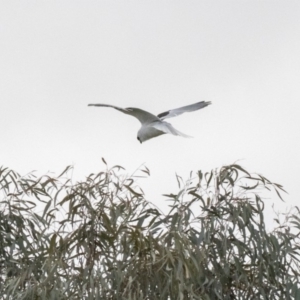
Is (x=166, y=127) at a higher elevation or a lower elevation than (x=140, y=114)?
lower

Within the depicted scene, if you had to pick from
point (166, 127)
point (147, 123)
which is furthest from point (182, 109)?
point (166, 127)

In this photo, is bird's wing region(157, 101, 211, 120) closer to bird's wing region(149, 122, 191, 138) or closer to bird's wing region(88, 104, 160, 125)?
bird's wing region(88, 104, 160, 125)

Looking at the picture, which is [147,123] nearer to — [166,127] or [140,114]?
[140,114]

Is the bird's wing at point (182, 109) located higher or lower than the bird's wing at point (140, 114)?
higher

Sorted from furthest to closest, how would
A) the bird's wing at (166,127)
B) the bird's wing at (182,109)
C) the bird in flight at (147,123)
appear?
the bird's wing at (182,109), the bird in flight at (147,123), the bird's wing at (166,127)

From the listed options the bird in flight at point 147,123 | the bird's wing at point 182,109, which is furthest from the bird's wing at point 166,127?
the bird's wing at point 182,109

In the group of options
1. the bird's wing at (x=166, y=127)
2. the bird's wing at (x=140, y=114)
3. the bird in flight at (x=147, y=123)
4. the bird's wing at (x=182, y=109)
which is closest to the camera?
the bird's wing at (x=166, y=127)

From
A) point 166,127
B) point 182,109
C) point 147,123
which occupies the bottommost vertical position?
point 166,127

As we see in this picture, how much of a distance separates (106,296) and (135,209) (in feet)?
1.89

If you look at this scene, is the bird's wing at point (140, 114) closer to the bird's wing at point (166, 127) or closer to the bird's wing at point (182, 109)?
the bird's wing at point (166, 127)

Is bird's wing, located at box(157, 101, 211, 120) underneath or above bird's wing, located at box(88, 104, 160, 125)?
above

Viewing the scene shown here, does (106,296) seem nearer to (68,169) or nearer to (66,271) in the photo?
(66,271)

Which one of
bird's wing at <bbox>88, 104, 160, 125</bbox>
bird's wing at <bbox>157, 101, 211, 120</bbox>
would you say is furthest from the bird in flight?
bird's wing at <bbox>157, 101, 211, 120</bbox>

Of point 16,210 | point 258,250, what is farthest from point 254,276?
point 16,210
